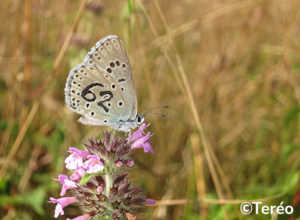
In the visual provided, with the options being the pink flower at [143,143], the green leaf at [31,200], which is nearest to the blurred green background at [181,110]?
the green leaf at [31,200]

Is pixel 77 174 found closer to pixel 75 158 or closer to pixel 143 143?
pixel 75 158

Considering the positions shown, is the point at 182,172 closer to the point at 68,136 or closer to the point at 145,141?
the point at 68,136

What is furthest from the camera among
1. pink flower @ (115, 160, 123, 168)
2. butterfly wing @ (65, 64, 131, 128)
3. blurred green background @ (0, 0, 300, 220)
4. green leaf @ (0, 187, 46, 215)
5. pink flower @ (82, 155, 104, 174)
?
blurred green background @ (0, 0, 300, 220)

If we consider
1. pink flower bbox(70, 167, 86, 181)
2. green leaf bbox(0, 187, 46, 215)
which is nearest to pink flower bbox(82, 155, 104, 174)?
pink flower bbox(70, 167, 86, 181)

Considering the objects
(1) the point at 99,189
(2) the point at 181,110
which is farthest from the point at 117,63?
(2) the point at 181,110

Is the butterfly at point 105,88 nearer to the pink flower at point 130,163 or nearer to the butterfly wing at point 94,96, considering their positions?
the butterfly wing at point 94,96

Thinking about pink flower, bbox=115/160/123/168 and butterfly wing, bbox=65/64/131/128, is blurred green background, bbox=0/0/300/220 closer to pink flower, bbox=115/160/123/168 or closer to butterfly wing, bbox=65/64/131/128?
butterfly wing, bbox=65/64/131/128

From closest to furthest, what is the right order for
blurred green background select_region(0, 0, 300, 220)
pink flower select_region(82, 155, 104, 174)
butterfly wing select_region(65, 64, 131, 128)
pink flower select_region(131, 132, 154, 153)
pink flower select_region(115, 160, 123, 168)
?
pink flower select_region(82, 155, 104, 174) < pink flower select_region(115, 160, 123, 168) < pink flower select_region(131, 132, 154, 153) < butterfly wing select_region(65, 64, 131, 128) < blurred green background select_region(0, 0, 300, 220)
